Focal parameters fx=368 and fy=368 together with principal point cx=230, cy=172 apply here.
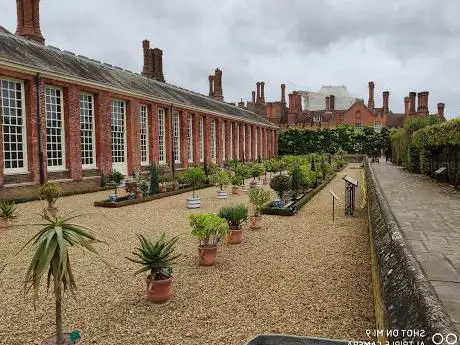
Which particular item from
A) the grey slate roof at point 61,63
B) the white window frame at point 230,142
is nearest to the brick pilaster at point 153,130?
the grey slate roof at point 61,63

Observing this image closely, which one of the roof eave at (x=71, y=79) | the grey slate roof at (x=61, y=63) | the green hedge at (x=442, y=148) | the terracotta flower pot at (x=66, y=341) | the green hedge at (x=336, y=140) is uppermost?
the grey slate roof at (x=61, y=63)

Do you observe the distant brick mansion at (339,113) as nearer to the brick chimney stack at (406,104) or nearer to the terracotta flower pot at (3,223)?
the brick chimney stack at (406,104)

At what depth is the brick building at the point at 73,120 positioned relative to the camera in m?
14.9

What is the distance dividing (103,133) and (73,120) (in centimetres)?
209

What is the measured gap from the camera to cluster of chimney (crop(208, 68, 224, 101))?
46875 mm

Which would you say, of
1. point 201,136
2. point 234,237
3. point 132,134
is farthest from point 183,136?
point 234,237

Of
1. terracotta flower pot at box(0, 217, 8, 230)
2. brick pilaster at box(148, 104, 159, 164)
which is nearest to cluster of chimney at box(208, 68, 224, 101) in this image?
brick pilaster at box(148, 104, 159, 164)

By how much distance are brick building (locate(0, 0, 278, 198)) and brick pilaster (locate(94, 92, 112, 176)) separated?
5 centimetres

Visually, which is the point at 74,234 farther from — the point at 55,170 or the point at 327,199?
the point at 55,170

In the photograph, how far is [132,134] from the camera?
21391mm

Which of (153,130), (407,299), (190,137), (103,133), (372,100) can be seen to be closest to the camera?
(407,299)

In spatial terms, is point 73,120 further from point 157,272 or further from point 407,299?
point 407,299

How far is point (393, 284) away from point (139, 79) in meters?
26.2

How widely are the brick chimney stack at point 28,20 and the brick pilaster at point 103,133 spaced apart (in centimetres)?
485
